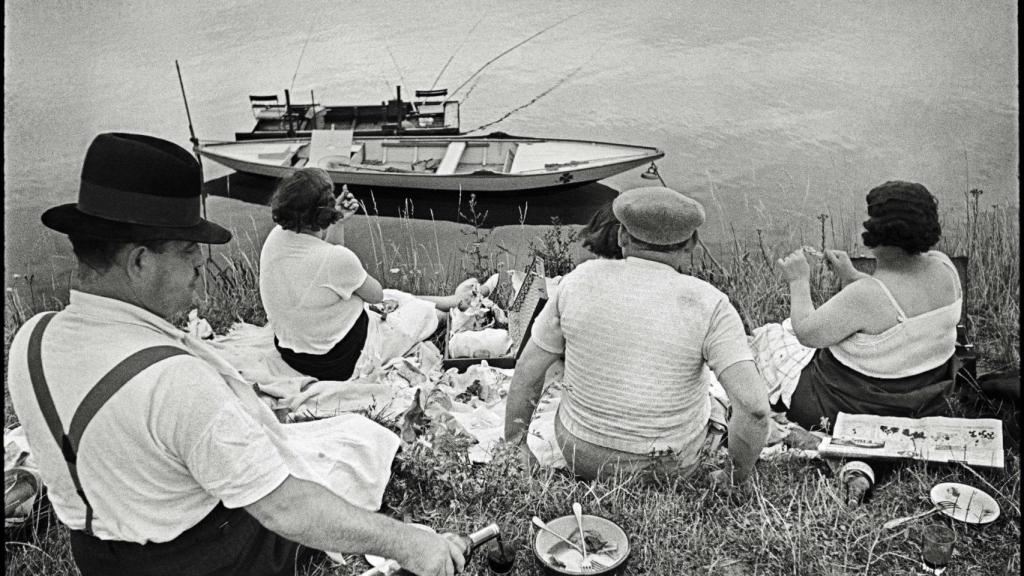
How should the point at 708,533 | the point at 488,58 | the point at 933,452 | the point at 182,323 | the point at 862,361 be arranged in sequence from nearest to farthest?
the point at 708,533 → the point at 933,452 → the point at 862,361 → the point at 182,323 → the point at 488,58

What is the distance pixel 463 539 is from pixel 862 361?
1.95 m

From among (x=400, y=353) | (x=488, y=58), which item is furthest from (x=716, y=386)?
(x=488, y=58)

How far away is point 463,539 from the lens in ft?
6.74

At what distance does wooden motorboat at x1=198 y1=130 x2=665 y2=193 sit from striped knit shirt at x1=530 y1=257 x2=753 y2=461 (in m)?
9.80

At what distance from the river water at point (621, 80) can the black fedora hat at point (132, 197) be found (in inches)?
399

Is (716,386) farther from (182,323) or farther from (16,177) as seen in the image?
(16,177)

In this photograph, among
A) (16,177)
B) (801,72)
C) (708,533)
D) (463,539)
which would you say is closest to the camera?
(463,539)

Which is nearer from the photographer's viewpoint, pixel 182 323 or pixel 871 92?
pixel 182 323

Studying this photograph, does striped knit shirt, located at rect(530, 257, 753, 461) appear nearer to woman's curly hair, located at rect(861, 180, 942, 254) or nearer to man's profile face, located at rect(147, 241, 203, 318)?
woman's curly hair, located at rect(861, 180, 942, 254)

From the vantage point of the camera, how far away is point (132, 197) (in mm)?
1720

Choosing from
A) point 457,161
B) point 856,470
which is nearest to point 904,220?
point 856,470

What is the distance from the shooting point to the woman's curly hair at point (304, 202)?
3729 millimetres

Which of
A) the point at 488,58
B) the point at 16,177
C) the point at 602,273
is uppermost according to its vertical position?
the point at 602,273

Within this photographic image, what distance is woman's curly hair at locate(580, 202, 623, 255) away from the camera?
2986 mm
